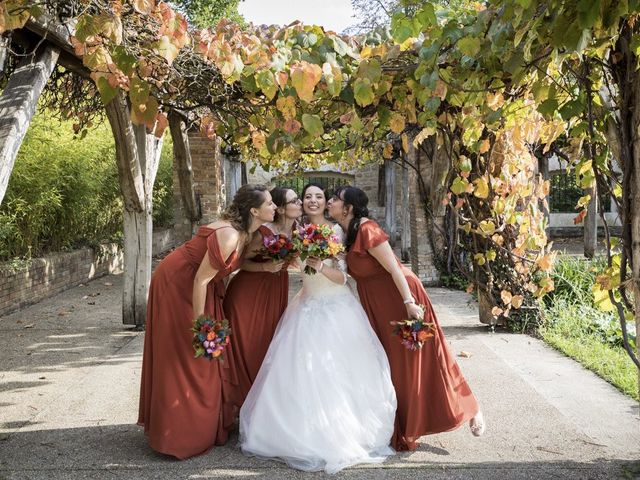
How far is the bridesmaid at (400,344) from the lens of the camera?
13.1ft

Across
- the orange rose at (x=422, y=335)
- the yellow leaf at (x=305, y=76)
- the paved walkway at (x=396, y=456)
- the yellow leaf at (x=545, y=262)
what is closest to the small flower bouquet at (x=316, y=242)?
the orange rose at (x=422, y=335)

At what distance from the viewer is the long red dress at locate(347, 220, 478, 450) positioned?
4.00 m

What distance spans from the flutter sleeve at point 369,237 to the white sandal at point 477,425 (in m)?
1.26

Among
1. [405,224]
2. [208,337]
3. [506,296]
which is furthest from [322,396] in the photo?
[405,224]

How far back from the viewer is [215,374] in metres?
4.05

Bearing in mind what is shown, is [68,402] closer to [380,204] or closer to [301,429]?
[301,429]

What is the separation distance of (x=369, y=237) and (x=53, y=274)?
7.59 meters

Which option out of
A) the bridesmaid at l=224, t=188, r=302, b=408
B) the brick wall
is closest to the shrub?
the brick wall

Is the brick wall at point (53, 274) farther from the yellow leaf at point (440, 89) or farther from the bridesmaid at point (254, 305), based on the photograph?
the yellow leaf at point (440, 89)

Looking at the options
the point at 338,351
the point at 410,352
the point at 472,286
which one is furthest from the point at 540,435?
the point at 472,286

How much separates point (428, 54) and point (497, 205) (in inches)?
128

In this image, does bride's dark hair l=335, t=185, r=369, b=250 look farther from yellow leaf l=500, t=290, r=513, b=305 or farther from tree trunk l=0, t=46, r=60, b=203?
yellow leaf l=500, t=290, r=513, b=305

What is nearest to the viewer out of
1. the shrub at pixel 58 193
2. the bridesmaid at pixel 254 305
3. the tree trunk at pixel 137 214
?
the bridesmaid at pixel 254 305

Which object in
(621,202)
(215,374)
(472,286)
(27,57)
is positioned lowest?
(215,374)
